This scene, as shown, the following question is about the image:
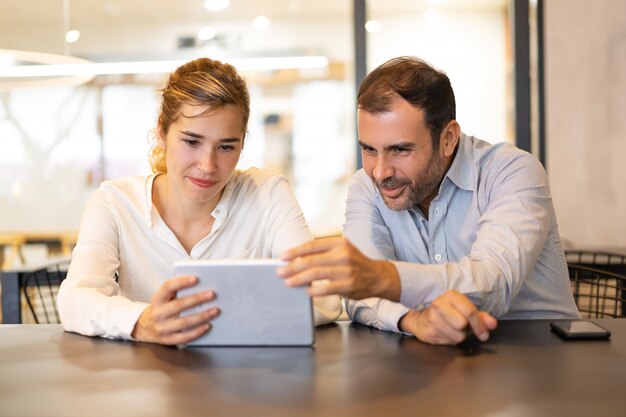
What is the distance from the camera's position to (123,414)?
1.06 m

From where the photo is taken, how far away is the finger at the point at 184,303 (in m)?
1.40

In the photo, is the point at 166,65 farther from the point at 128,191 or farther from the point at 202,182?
the point at 202,182

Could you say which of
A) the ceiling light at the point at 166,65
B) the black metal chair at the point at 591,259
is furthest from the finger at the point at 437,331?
the ceiling light at the point at 166,65

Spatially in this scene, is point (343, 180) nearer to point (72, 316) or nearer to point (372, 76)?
point (372, 76)

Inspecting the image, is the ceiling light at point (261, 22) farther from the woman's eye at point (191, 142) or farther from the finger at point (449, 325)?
the finger at point (449, 325)

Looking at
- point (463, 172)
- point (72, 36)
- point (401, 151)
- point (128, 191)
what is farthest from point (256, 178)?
point (72, 36)

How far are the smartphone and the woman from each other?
0.50m

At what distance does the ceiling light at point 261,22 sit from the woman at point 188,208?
2897mm

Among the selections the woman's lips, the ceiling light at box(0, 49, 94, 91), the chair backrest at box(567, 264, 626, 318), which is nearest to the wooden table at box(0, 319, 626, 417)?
the woman's lips

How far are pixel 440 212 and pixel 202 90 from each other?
671 millimetres

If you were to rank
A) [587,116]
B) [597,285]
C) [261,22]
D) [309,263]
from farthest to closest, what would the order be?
[261,22]
[587,116]
[597,285]
[309,263]

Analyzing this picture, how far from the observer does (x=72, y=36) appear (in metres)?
4.93

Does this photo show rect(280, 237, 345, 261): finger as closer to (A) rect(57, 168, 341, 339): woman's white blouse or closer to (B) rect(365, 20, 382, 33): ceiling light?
(A) rect(57, 168, 341, 339): woman's white blouse

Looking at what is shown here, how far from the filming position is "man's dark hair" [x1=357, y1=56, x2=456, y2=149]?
1.83 m
